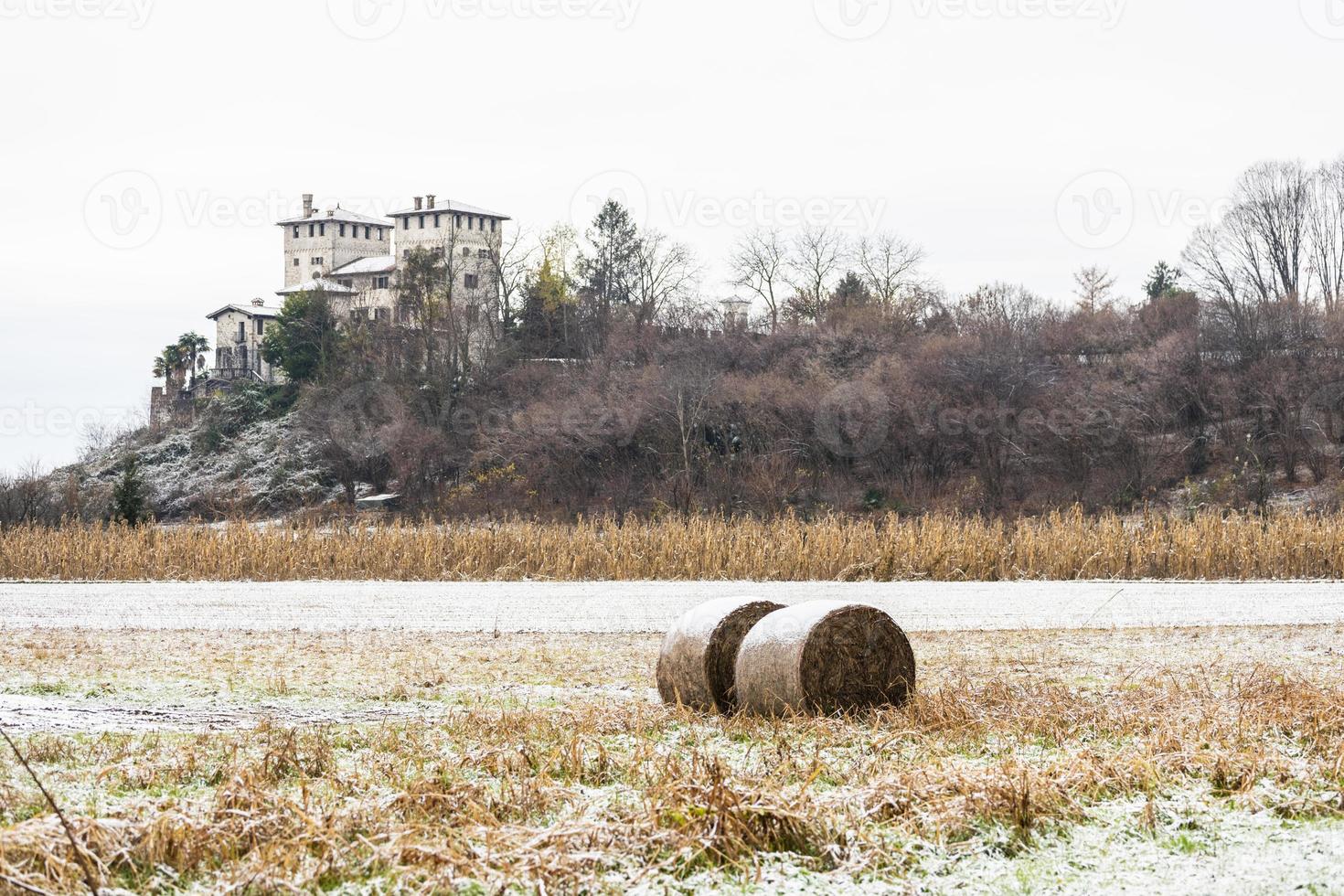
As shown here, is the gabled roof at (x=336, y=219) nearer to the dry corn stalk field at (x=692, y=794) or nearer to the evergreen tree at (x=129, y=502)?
the evergreen tree at (x=129, y=502)

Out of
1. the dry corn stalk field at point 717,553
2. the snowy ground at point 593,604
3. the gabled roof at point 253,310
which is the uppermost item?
the gabled roof at point 253,310

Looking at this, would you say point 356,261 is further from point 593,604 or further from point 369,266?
point 593,604

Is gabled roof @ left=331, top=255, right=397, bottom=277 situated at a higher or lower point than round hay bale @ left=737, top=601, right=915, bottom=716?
higher

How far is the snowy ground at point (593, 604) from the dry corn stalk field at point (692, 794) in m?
6.92

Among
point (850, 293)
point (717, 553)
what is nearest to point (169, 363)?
point (850, 293)

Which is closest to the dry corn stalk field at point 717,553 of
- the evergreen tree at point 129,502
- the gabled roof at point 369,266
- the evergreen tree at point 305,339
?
the evergreen tree at point 129,502

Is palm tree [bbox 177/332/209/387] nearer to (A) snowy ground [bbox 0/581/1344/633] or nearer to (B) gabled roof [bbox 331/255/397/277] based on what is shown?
(B) gabled roof [bbox 331/255/397/277]

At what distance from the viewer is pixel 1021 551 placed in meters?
25.9

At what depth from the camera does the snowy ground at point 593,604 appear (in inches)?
709

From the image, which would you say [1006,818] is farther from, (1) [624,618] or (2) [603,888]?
(1) [624,618]

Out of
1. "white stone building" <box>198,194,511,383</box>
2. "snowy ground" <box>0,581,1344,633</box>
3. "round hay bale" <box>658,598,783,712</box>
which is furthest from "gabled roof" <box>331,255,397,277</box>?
"round hay bale" <box>658,598,783,712</box>

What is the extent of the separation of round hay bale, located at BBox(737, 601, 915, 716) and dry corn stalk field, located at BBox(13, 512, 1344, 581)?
15476mm

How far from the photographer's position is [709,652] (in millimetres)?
10125

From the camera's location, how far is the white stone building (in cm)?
9344
